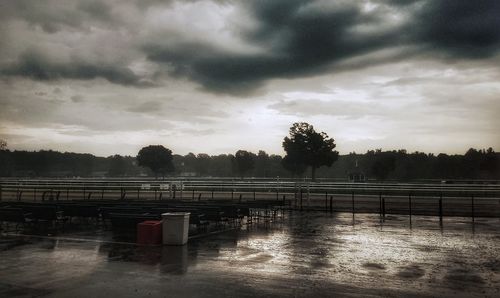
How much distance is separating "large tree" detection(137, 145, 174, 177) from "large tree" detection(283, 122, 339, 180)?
4349 centimetres

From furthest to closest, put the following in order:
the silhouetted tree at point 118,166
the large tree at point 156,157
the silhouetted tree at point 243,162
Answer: the silhouetted tree at point 118,166, the large tree at point 156,157, the silhouetted tree at point 243,162

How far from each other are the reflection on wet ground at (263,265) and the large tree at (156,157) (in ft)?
320

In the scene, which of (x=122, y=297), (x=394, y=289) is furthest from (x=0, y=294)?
(x=394, y=289)

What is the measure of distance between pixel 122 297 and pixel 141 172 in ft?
585

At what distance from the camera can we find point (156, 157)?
111750mm

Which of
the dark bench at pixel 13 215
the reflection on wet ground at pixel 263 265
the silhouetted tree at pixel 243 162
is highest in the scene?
the silhouetted tree at pixel 243 162

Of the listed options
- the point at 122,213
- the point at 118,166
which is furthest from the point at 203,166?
the point at 122,213

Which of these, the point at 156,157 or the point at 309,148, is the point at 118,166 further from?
the point at 309,148

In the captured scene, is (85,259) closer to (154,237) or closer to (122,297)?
(154,237)

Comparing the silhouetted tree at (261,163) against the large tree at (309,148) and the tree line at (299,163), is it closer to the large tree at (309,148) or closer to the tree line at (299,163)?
the tree line at (299,163)

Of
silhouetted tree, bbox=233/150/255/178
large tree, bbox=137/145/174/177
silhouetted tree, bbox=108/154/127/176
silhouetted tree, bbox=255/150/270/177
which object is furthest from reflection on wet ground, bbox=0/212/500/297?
silhouetted tree, bbox=108/154/127/176

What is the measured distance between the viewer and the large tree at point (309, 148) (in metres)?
77.7

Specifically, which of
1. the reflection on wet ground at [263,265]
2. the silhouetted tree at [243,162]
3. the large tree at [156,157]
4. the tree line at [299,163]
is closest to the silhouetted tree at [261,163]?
the tree line at [299,163]

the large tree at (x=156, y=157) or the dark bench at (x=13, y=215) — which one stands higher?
the large tree at (x=156, y=157)
